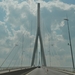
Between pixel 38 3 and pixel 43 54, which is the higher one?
pixel 38 3

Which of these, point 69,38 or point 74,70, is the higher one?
point 69,38

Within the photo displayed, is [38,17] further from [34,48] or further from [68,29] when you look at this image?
[68,29]

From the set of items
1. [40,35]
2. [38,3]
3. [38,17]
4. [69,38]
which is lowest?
[69,38]

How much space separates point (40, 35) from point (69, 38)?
51.2m

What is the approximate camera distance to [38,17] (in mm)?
112062

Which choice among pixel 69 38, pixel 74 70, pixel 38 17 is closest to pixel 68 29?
pixel 69 38

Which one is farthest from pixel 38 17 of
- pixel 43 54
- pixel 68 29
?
pixel 68 29

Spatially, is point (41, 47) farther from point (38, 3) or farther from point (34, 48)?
point (38, 3)

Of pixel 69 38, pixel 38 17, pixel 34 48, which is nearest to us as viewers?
pixel 69 38

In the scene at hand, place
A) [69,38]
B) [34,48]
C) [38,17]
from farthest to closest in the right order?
[38,17], [34,48], [69,38]

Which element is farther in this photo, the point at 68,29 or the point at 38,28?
the point at 38,28

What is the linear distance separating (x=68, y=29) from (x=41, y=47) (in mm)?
51709

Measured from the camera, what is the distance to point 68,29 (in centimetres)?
5616

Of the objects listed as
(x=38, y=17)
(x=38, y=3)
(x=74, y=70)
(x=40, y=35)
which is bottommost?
(x=74, y=70)
